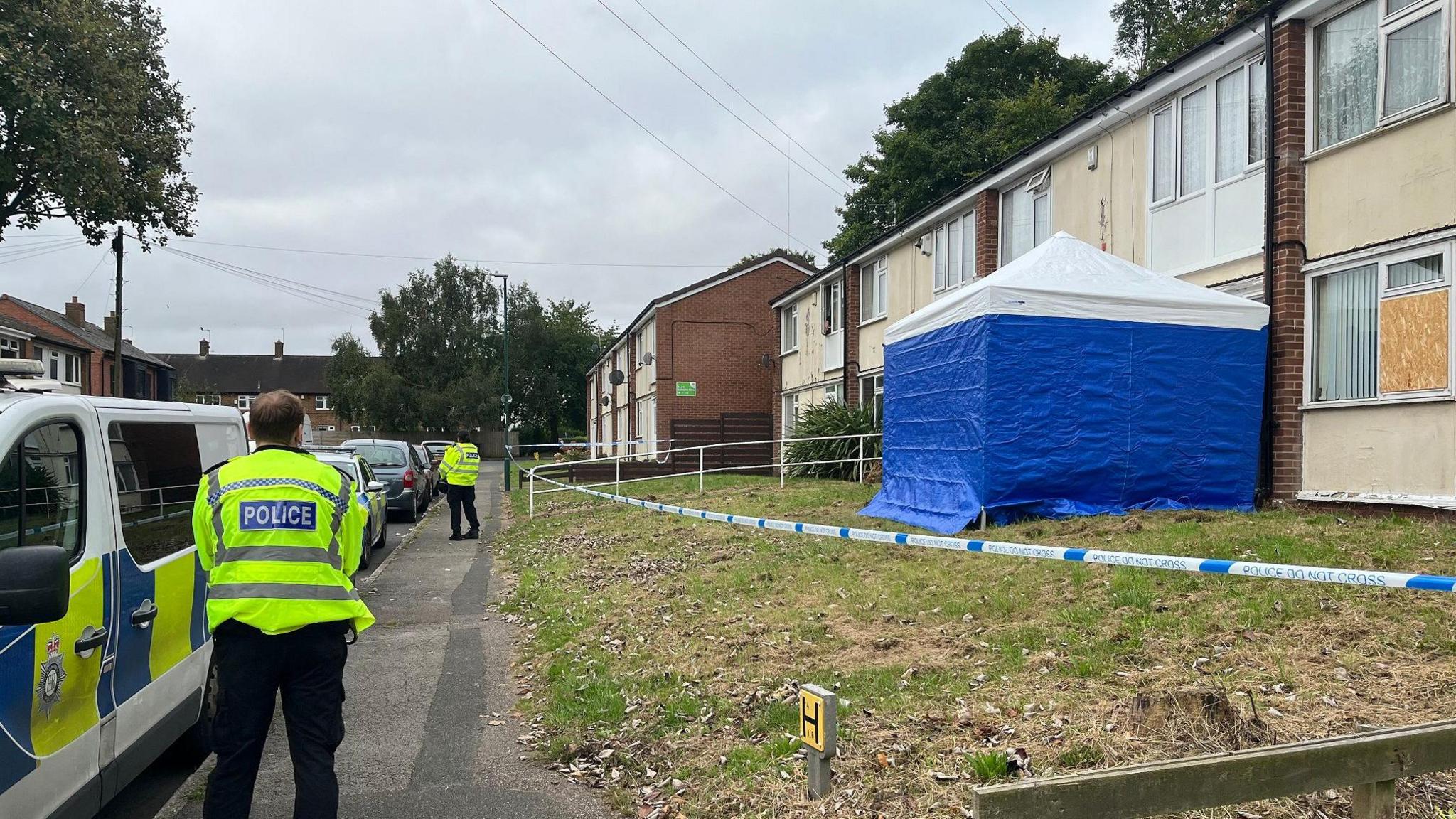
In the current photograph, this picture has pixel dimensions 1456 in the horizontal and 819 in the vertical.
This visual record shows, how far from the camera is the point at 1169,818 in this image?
→ 3.65 meters

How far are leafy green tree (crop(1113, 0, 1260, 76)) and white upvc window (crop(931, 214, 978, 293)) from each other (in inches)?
505

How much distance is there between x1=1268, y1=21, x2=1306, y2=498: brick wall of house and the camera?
10.3 m

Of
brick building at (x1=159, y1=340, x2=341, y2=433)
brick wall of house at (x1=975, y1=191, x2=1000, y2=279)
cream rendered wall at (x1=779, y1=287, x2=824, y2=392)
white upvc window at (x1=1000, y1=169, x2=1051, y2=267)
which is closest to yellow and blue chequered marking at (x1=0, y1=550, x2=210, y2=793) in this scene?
white upvc window at (x1=1000, y1=169, x2=1051, y2=267)

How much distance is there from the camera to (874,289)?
904 inches

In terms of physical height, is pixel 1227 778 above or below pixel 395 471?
above

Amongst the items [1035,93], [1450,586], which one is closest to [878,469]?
[1450,586]

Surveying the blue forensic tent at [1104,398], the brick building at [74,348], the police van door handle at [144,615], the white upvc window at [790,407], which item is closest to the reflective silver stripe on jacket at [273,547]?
the police van door handle at [144,615]

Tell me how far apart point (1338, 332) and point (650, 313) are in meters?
24.1

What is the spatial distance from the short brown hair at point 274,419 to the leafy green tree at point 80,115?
16.8m

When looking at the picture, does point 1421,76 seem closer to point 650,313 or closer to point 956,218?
point 956,218

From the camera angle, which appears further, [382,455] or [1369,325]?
[382,455]

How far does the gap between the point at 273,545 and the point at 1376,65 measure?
10579 mm

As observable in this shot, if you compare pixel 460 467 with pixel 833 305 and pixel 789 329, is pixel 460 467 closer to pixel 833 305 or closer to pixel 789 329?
pixel 833 305

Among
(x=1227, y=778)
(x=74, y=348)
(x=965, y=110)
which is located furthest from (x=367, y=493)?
(x=74, y=348)
